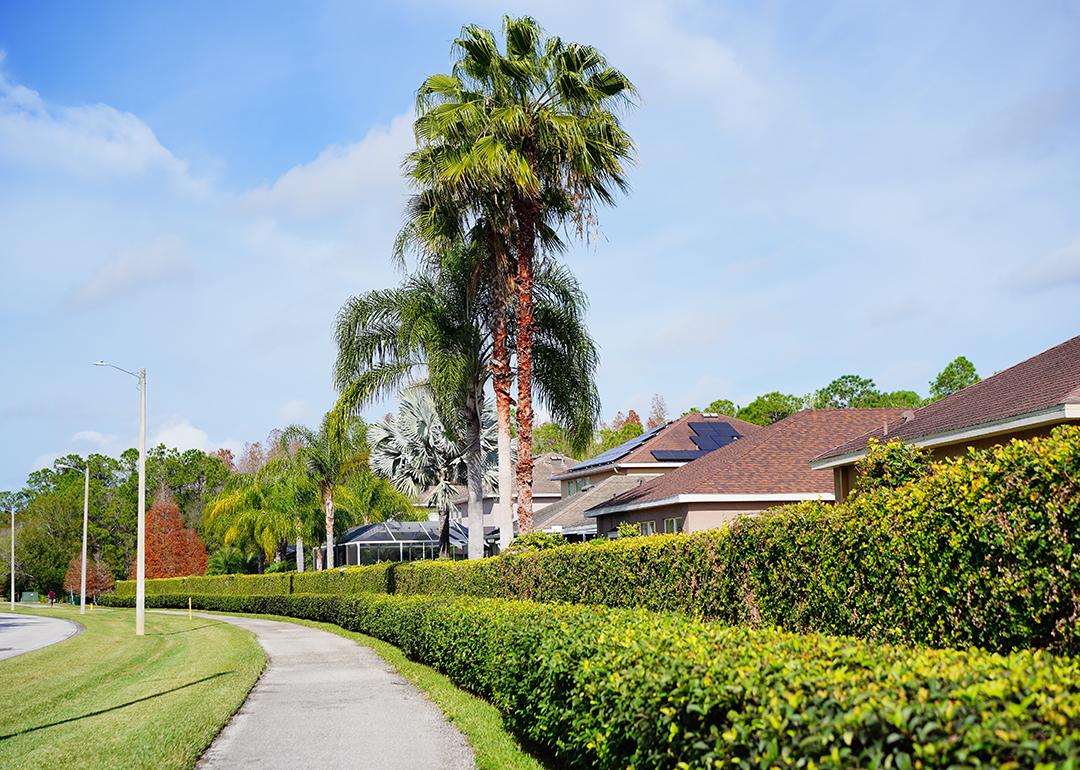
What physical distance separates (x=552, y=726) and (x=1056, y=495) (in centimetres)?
440

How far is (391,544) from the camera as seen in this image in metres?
60.4

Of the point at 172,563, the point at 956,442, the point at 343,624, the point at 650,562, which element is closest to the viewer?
the point at 650,562

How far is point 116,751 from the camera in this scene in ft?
33.0

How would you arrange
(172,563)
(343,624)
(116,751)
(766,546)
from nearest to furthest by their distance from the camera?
1. (766,546)
2. (116,751)
3. (343,624)
4. (172,563)

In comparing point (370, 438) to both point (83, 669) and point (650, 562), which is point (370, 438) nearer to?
point (83, 669)

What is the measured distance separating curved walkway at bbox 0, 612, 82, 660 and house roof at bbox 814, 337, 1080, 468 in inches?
852

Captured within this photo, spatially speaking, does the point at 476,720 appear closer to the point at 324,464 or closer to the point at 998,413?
the point at 998,413

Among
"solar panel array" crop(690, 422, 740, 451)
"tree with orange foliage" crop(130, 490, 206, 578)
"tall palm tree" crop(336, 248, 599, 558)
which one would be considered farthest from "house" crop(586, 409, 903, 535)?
"tree with orange foliage" crop(130, 490, 206, 578)

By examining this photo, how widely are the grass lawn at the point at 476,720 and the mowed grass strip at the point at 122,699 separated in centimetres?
277

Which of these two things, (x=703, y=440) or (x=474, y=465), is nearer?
(x=474, y=465)

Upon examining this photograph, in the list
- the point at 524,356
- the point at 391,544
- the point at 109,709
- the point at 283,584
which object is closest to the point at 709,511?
the point at 524,356

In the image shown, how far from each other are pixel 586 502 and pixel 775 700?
32552 mm

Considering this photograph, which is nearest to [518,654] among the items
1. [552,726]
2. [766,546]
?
[552,726]

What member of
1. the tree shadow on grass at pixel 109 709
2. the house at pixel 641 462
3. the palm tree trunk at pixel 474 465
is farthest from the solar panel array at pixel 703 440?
the tree shadow on grass at pixel 109 709
